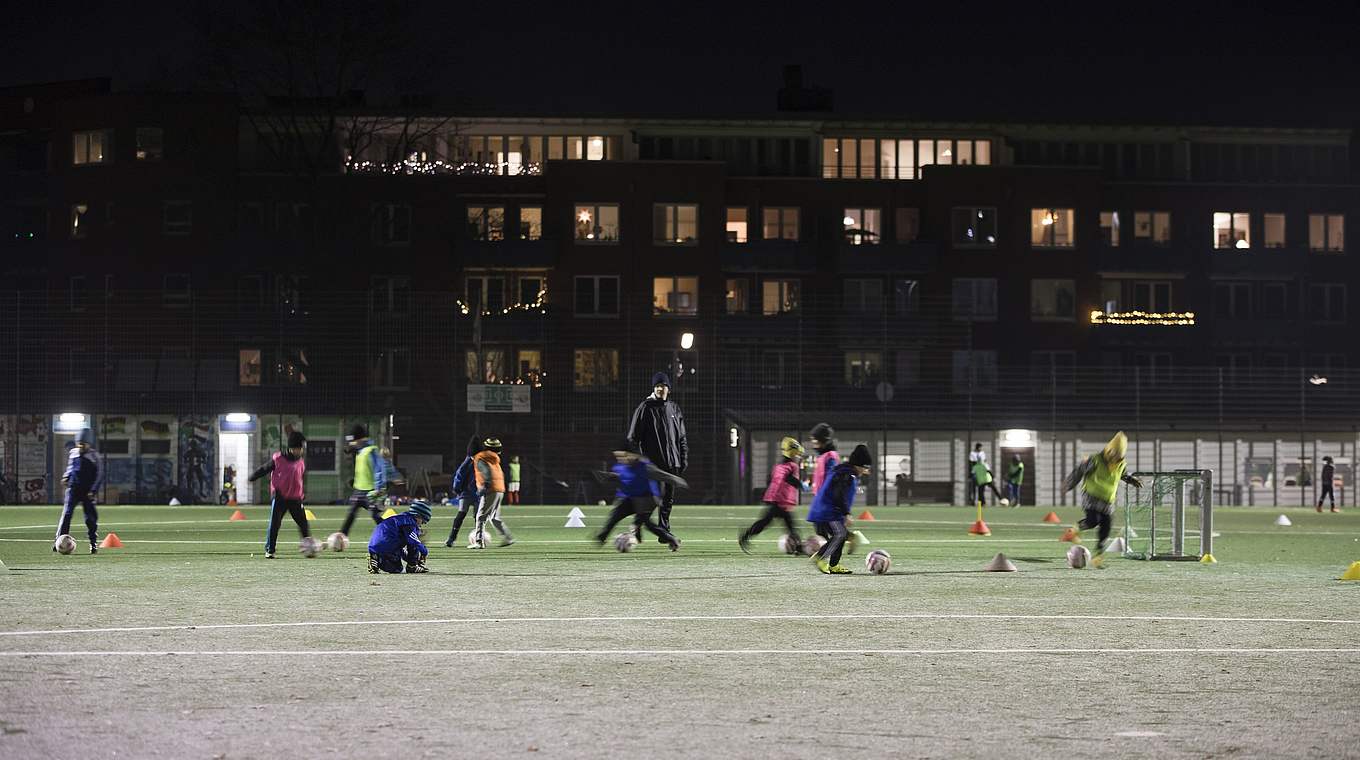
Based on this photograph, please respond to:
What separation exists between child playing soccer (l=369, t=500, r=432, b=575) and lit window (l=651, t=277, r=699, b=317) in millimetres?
51442

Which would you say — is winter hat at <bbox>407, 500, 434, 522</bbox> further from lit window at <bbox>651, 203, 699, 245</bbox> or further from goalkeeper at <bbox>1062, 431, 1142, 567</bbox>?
lit window at <bbox>651, 203, 699, 245</bbox>

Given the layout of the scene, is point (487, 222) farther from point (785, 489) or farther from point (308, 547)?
point (785, 489)

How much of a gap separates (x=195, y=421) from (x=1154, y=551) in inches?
1676

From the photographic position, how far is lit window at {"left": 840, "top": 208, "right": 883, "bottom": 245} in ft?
244

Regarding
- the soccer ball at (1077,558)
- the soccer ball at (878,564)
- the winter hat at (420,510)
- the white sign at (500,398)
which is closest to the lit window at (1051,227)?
the white sign at (500,398)

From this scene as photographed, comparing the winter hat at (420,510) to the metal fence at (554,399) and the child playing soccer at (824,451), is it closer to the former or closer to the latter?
the child playing soccer at (824,451)

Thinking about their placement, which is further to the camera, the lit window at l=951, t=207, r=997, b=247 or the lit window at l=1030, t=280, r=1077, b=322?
the lit window at l=1030, t=280, r=1077, b=322

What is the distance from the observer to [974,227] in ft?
243

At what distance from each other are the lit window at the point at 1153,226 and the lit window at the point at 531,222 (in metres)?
26.1

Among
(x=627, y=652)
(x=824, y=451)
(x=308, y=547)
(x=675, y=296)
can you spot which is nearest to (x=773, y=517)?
(x=824, y=451)

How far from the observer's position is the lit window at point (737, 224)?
74.3m

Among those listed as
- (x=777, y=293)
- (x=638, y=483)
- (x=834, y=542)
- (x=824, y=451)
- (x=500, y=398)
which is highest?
(x=777, y=293)

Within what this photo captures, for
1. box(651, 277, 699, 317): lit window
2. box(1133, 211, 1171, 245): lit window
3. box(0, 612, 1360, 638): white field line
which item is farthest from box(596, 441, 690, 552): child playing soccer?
box(1133, 211, 1171, 245): lit window

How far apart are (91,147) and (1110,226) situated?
142ft
